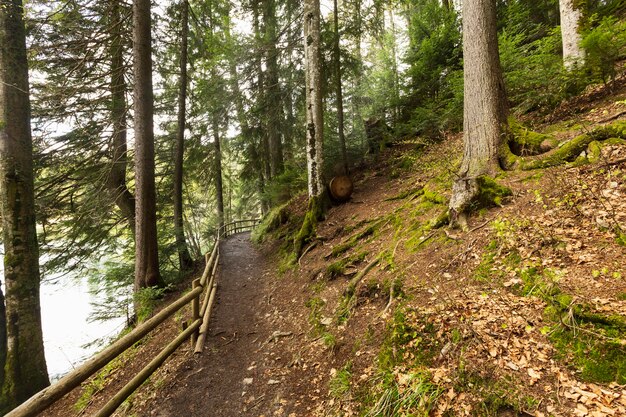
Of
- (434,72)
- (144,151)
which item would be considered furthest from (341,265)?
(434,72)

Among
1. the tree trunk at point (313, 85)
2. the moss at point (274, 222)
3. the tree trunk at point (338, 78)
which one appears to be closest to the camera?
the tree trunk at point (313, 85)

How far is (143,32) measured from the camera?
24.9 feet

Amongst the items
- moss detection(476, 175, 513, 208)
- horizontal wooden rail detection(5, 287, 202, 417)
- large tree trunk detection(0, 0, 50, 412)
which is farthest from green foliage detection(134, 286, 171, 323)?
moss detection(476, 175, 513, 208)

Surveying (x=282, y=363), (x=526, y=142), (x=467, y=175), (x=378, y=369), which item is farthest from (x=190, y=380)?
(x=526, y=142)

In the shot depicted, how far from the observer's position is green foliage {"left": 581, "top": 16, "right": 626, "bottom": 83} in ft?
17.3

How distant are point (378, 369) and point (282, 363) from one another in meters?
1.83

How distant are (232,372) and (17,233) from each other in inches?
178

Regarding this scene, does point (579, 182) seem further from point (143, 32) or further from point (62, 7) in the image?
point (62, 7)

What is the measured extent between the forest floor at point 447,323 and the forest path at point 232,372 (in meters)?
0.02

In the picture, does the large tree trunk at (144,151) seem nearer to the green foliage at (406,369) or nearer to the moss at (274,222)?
the moss at (274,222)

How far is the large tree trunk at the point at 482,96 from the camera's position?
4.91 m

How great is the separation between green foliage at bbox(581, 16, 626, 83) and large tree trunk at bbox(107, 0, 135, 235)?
11.0 m

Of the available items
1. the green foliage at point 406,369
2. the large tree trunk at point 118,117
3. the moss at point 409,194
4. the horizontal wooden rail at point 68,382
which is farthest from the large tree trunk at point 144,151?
the green foliage at point 406,369

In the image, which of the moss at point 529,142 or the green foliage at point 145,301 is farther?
the green foliage at point 145,301
